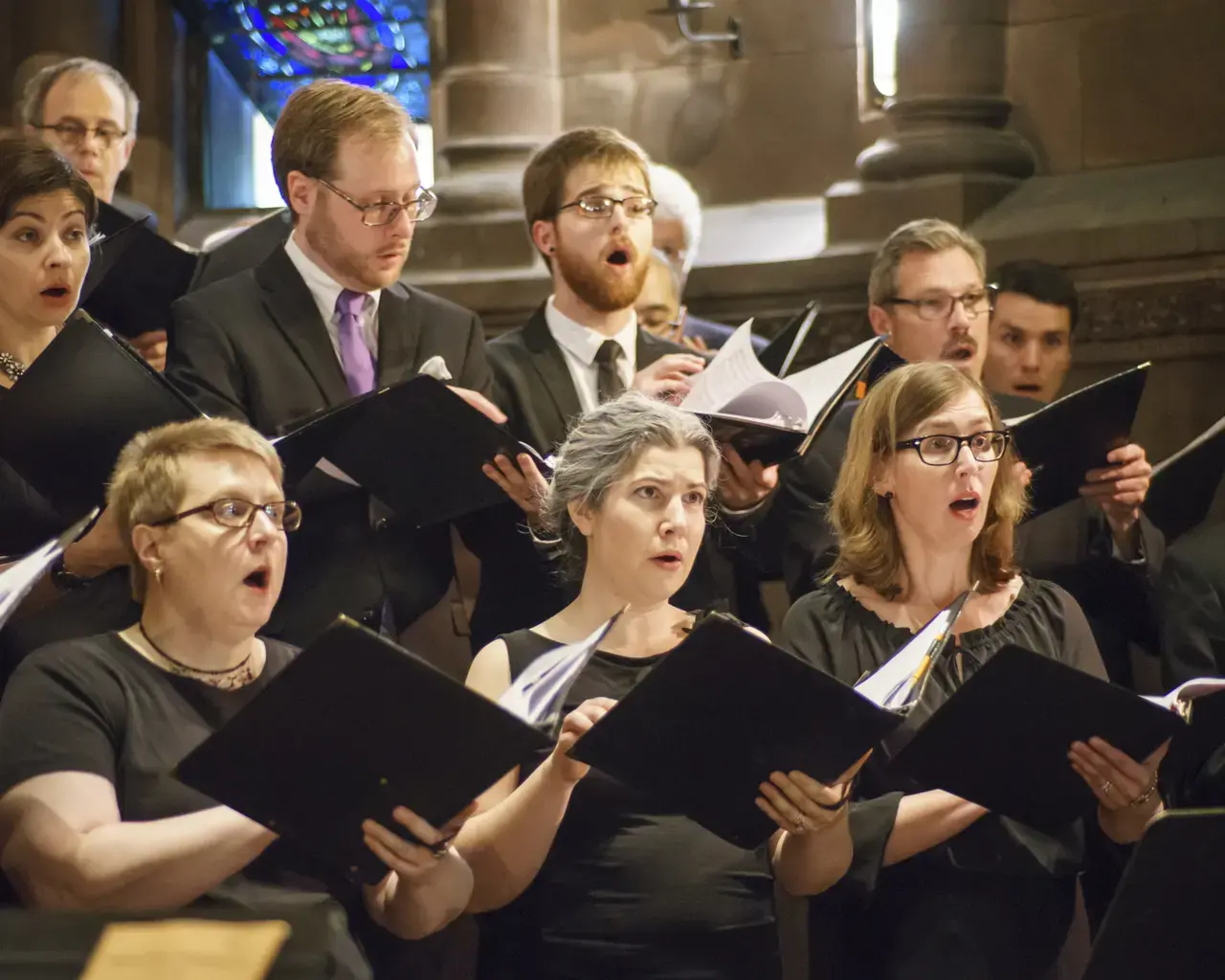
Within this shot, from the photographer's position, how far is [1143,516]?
3938 millimetres

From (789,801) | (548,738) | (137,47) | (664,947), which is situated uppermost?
(137,47)

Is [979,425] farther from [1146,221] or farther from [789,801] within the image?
[1146,221]

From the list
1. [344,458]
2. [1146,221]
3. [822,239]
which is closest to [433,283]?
[822,239]

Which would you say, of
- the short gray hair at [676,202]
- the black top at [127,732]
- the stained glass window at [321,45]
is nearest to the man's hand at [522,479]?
the black top at [127,732]

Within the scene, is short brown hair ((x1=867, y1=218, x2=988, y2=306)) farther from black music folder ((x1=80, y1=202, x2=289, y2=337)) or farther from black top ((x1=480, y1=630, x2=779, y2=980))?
black top ((x1=480, y1=630, x2=779, y2=980))

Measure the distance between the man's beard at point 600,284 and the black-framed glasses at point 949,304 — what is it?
69 cm

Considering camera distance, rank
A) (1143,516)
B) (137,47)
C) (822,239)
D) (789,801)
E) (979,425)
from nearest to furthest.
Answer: (789,801) → (979,425) → (1143,516) → (822,239) → (137,47)

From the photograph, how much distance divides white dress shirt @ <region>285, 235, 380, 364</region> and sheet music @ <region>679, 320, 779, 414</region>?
68cm

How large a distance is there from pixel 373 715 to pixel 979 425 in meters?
1.35

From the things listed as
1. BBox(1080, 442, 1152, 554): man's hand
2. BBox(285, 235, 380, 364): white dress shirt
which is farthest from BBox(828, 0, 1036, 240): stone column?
BBox(285, 235, 380, 364): white dress shirt

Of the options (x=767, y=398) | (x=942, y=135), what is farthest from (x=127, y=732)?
(x=942, y=135)

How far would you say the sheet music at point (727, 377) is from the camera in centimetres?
349

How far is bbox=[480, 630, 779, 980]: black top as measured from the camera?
2926mm

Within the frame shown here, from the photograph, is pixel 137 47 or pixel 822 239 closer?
pixel 822 239
